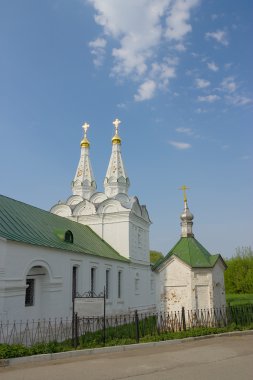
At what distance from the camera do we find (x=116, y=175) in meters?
30.2

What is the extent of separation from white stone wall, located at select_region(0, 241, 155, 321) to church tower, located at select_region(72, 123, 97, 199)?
311 inches

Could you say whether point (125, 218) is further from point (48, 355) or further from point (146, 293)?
point (48, 355)

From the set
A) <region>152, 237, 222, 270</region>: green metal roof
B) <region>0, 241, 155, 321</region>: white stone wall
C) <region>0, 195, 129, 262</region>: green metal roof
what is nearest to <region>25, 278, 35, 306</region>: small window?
<region>0, 241, 155, 321</region>: white stone wall

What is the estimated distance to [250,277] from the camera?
124 feet

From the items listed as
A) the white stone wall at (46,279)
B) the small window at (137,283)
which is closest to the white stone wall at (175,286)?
the white stone wall at (46,279)

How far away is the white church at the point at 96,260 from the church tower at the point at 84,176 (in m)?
0.09

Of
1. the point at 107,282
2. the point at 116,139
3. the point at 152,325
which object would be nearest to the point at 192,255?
the point at 152,325

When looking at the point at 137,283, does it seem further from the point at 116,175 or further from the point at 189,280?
the point at 189,280

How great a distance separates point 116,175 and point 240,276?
18.5 meters

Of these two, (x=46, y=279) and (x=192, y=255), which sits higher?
(x=192, y=255)

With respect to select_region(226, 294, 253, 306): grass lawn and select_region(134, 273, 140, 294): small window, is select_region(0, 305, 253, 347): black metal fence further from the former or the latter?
select_region(134, 273, 140, 294): small window

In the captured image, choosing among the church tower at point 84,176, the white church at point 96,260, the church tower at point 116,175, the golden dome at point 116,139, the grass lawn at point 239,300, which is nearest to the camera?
the white church at point 96,260

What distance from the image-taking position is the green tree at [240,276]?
3791 centimetres

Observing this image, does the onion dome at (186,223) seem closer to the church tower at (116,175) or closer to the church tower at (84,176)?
the church tower at (116,175)
